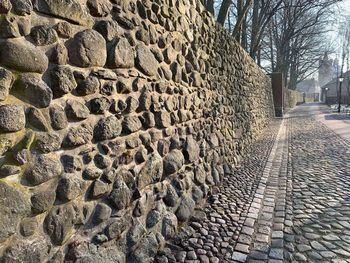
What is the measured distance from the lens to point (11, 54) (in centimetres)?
158

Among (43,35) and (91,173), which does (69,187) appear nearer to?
(91,173)

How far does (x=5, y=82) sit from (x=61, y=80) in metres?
0.37

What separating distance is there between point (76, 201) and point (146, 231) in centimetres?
89

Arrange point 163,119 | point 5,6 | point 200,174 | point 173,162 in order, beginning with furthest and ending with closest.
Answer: point 200,174, point 173,162, point 163,119, point 5,6

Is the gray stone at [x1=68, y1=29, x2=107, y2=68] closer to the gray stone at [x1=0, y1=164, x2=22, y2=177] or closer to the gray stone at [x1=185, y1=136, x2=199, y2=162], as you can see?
the gray stone at [x1=0, y1=164, x2=22, y2=177]

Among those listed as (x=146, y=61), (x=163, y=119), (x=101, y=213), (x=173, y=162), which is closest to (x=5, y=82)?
(x=101, y=213)

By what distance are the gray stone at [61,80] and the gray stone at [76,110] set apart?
0.09 metres

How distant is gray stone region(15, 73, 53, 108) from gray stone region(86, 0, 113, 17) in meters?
0.72

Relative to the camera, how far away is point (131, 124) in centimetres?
257

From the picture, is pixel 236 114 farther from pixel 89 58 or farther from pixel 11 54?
pixel 11 54

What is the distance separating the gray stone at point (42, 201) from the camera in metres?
1.71

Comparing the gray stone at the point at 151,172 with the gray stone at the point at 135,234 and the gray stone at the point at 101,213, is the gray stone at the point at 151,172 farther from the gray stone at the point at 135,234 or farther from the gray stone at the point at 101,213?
the gray stone at the point at 101,213

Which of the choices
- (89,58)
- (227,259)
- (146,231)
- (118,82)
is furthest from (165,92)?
(227,259)

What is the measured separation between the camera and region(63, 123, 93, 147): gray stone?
1952mm
